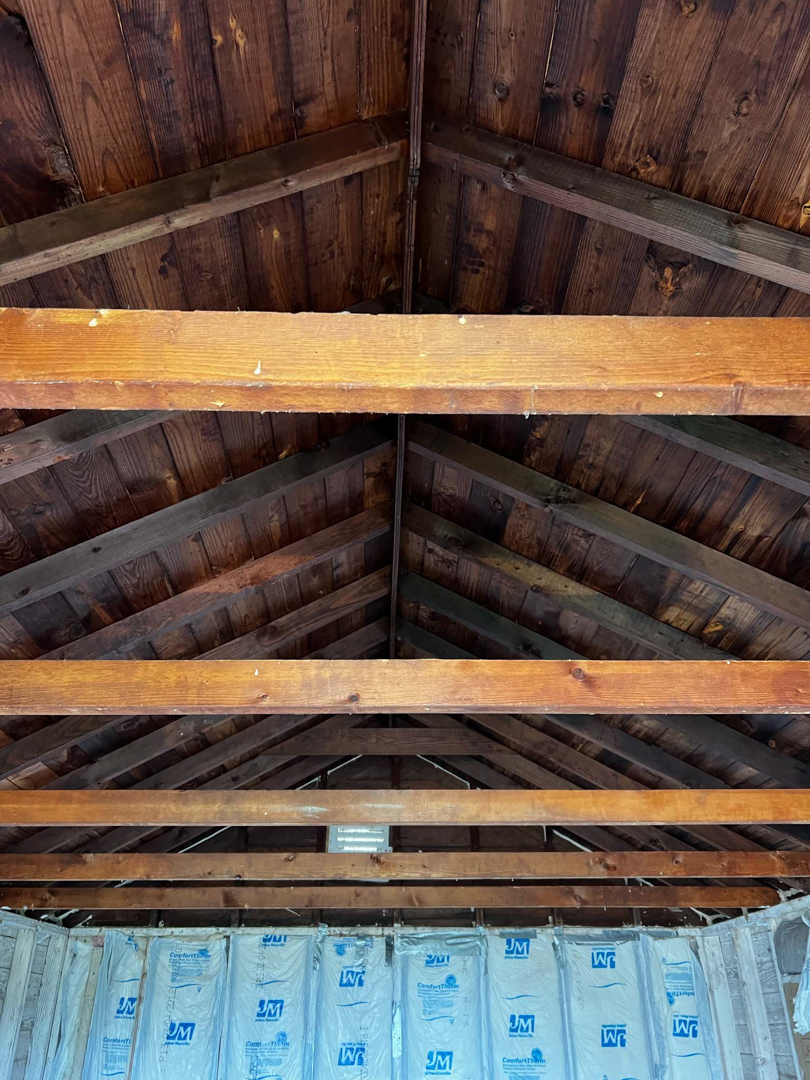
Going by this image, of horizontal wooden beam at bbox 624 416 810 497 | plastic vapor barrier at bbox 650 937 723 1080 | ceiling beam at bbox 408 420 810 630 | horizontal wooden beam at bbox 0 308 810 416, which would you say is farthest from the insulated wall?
horizontal wooden beam at bbox 0 308 810 416

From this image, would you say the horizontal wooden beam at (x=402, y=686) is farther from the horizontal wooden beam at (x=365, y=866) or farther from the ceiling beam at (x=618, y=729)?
the horizontal wooden beam at (x=365, y=866)

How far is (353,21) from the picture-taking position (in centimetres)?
185

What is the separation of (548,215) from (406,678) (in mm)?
1572

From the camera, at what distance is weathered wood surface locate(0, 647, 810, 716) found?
2566mm

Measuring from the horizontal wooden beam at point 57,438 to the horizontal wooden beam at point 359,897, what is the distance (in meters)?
4.28

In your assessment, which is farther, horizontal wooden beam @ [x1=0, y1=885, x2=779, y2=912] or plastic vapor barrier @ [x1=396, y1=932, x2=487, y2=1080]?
plastic vapor barrier @ [x1=396, y1=932, x2=487, y2=1080]

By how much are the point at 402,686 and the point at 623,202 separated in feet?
5.48

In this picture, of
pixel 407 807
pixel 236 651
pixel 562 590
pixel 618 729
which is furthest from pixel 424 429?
pixel 618 729

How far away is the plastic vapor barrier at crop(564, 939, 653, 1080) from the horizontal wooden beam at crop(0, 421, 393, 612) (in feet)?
15.9

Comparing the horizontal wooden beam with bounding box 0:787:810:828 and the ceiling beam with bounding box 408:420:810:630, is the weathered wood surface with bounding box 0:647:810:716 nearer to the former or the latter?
the ceiling beam with bounding box 408:420:810:630

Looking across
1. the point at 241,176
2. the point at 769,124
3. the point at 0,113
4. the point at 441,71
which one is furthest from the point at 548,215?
the point at 0,113

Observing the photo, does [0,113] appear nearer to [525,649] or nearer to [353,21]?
[353,21]

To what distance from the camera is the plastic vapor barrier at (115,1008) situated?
575 centimetres

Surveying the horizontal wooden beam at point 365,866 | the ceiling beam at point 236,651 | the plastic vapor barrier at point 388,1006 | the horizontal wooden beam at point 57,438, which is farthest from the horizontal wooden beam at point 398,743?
the horizontal wooden beam at point 57,438
